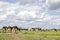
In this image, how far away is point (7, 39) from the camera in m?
39.8

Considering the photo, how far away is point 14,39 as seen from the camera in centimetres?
4103

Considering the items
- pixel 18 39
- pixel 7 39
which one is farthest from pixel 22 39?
pixel 7 39

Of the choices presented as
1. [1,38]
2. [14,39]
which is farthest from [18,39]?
[1,38]

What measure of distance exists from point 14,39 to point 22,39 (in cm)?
196

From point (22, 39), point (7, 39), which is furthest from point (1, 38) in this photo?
point (22, 39)

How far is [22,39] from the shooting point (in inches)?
1660

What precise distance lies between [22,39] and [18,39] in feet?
3.48

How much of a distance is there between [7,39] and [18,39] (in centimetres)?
271

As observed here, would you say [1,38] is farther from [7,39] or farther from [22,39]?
[22,39]

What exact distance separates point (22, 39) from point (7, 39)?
3773 millimetres

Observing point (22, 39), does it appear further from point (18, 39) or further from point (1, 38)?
point (1, 38)

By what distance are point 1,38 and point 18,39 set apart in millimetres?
3511

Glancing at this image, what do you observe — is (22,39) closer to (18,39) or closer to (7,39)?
(18,39)
